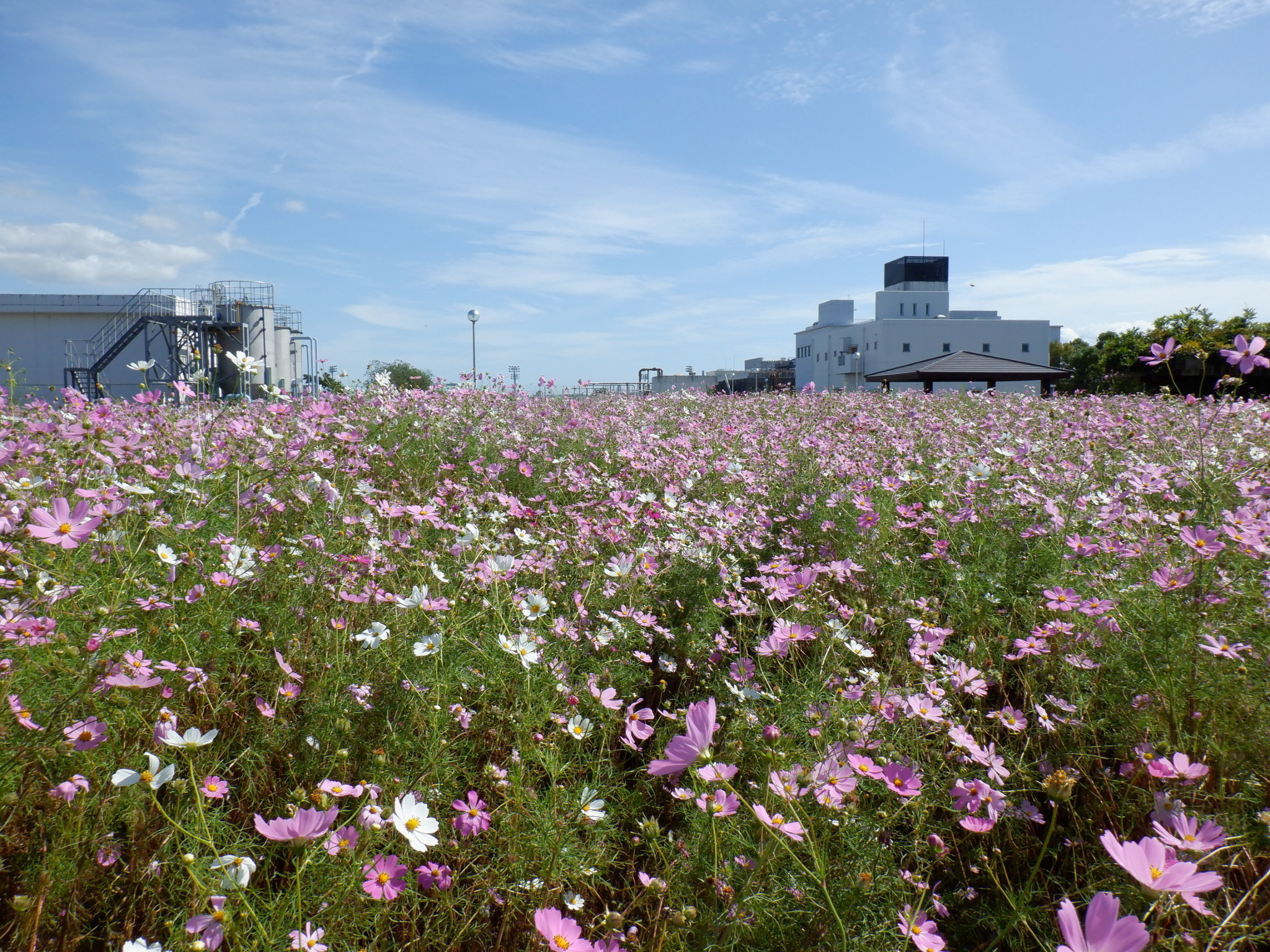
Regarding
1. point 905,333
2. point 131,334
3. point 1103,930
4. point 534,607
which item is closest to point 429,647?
point 534,607

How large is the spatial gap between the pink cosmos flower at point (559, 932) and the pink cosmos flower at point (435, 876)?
27cm

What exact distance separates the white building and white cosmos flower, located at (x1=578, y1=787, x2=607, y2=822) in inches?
1671

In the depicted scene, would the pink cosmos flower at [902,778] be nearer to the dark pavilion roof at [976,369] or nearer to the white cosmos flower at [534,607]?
the white cosmos flower at [534,607]

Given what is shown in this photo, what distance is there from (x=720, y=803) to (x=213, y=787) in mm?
879

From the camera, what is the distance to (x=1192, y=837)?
112cm

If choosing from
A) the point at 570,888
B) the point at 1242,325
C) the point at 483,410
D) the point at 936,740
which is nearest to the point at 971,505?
the point at 936,740

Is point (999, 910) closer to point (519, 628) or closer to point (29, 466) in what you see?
point (519, 628)

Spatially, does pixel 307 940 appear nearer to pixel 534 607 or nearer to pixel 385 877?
pixel 385 877

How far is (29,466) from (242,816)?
146cm

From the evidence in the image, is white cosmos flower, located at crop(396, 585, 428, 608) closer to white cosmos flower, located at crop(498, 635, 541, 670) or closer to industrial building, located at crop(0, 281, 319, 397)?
white cosmos flower, located at crop(498, 635, 541, 670)

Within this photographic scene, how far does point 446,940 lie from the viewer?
1.27 metres

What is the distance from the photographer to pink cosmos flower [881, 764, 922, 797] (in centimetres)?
122

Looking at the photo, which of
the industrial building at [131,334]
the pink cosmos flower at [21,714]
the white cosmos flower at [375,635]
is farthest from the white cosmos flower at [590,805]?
the industrial building at [131,334]

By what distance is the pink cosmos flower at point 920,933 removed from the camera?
1077mm
